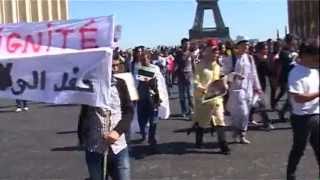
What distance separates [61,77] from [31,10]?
7870 cm

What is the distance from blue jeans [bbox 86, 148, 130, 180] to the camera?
6.31 m

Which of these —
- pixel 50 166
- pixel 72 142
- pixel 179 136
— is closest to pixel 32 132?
pixel 72 142

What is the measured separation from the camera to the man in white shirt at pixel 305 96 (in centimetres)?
701

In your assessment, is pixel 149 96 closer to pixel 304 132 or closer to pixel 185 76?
pixel 304 132

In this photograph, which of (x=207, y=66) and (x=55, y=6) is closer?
(x=207, y=66)

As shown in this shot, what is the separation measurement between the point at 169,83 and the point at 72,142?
16862 millimetres

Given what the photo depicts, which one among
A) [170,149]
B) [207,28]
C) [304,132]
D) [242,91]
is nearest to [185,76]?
[242,91]

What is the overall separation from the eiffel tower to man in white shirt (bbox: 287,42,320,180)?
9567 centimetres

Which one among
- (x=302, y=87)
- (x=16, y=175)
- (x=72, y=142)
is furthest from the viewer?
(x=72, y=142)

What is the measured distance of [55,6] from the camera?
88438 mm

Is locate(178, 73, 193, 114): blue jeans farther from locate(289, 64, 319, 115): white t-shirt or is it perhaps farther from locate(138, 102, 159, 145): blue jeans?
locate(289, 64, 319, 115): white t-shirt

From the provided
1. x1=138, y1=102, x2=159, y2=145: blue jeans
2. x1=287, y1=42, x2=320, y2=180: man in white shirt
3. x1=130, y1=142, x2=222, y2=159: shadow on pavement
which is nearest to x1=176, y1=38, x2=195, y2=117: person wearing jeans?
x1=130, y1=142, x2=222, y2=159: shadow on pavement

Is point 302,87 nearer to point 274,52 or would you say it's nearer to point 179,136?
point 179,136

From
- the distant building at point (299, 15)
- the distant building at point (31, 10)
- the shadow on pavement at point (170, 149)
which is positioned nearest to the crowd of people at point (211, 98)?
the shadow on pavement at point (170, 149)
